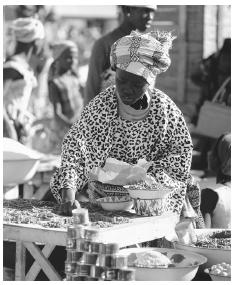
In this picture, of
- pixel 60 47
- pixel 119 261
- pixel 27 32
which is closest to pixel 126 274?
pixel 119 261

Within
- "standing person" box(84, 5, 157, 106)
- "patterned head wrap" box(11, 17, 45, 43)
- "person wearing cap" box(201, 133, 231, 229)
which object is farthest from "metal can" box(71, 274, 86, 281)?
"patterned head wrap" box(11, 17, 45, 43)

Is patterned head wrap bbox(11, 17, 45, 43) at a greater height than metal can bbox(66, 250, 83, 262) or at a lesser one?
greater

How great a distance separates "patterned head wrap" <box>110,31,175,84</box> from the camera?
4070mm

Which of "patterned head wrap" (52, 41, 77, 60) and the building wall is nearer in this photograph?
the building wall

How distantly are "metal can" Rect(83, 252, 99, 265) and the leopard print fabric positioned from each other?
862mm

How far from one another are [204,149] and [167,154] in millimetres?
3842

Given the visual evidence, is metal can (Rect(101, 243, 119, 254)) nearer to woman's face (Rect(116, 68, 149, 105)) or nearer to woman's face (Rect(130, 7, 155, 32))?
woman's face (Rect(116, 68, 149, 105))

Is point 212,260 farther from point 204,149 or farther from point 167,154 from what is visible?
point 204,149

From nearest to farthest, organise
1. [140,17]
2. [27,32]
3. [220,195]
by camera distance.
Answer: [220,195] → [140,17] → [27,32]

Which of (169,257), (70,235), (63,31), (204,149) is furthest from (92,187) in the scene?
(63,31)

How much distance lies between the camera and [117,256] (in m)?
3.32

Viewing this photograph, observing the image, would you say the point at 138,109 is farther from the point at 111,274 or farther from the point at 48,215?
the point at 111,274

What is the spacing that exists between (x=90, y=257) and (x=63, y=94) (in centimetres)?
688

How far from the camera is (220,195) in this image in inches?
216
